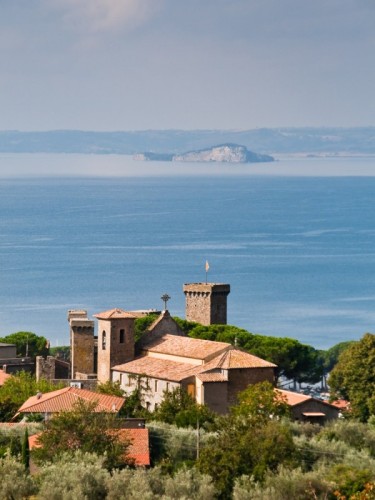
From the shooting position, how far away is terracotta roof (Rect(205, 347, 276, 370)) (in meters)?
49.9

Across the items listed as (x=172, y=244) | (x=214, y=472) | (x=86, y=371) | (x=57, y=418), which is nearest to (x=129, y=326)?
(x=86, y=371)

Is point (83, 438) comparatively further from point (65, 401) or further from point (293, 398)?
point (293, 398)

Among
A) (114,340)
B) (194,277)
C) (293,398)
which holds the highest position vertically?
(114,340)

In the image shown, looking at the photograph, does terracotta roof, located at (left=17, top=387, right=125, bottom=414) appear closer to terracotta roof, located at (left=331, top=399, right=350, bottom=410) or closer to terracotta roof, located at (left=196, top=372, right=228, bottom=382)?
terracotta roof, located at (left=196, top=372, right=228, bottom=382)

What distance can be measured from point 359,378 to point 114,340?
9500mm

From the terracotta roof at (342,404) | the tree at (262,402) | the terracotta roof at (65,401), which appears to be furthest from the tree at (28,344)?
the tree at (262,402)

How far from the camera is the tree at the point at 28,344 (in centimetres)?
6662

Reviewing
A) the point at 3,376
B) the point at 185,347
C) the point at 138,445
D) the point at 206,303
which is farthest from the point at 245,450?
the point at 206,303

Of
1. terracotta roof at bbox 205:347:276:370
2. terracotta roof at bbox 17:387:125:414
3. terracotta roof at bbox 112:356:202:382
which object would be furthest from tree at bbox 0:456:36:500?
terracotta roof at bbox 205:347:276:370

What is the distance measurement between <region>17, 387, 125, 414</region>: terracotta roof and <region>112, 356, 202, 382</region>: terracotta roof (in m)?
3.41

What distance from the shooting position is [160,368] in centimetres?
5206

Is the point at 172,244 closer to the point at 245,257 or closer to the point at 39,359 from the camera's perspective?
the point at 245,257

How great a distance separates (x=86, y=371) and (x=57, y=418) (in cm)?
1851

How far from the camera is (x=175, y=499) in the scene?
32250mm
